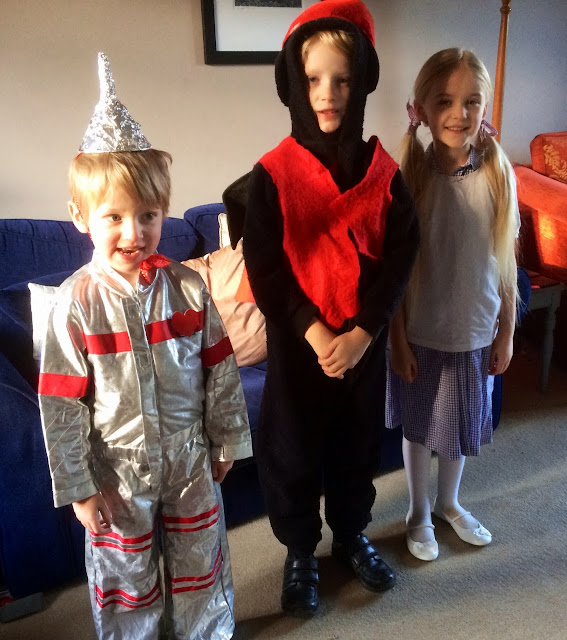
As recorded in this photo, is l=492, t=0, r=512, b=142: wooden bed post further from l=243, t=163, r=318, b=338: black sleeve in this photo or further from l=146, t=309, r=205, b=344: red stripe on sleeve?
l=146, t=309, r=205, b=344: red stripe on sleeve

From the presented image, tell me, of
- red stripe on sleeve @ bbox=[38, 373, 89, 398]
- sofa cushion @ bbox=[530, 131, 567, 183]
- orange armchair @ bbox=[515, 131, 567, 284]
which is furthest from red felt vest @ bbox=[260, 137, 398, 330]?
sofa cushion @ bbox=[530, 131, 567, 183]

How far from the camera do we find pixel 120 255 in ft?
3.25

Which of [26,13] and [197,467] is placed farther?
[26,13]

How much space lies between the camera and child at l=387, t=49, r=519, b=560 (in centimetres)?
128

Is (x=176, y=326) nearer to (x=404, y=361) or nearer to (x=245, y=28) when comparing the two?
(x=404, y=361)

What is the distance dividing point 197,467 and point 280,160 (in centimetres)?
59

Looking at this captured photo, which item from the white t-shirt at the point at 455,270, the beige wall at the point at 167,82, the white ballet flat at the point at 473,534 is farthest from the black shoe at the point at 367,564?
the beige wall at the point at 167,82

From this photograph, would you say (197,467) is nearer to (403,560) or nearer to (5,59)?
(403,560)

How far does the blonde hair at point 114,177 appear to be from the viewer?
951mm

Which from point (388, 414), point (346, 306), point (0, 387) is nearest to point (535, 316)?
point (388, 414)

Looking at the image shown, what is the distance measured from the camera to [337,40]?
3.43 feet

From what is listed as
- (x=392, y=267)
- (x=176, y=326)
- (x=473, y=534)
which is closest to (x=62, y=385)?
(x=176, y=326)

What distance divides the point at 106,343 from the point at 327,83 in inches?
23.4

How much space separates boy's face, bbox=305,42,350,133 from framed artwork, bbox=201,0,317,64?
4.10 ft
